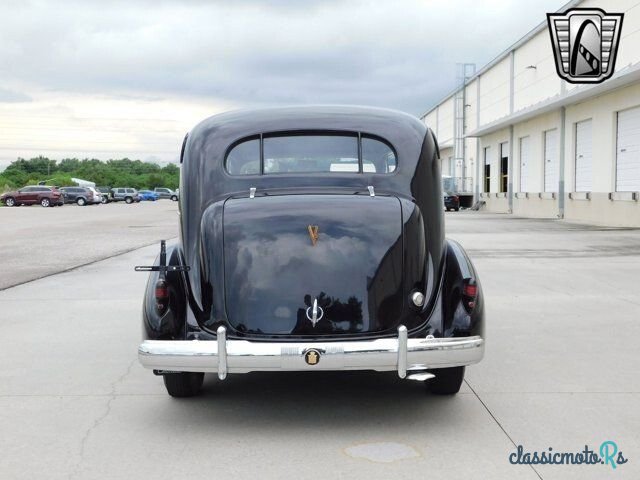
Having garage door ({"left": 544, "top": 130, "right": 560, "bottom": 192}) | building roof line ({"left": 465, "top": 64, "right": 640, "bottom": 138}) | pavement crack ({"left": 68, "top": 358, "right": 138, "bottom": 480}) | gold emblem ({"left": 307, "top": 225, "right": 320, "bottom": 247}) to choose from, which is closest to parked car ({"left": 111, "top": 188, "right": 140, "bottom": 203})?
building roof line ({"left": 465, "top": 64, "right": 640, "bottom": 138})

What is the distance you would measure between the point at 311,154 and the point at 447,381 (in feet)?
6.20

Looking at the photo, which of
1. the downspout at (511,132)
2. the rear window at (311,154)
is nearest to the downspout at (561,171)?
the downspout at (511,132)

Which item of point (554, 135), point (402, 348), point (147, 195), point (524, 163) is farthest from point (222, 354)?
point (147, 195)

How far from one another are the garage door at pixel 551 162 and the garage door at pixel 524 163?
9.09ft

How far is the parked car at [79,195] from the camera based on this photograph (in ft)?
210

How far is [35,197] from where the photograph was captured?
5769 cm

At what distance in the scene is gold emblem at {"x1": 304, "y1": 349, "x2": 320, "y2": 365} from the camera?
4301mm

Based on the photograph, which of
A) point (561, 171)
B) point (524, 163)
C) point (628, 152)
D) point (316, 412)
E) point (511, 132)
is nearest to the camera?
point (316, 412)

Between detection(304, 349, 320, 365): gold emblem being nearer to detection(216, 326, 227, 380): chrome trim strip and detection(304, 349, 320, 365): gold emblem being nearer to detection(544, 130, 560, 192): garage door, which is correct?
detection(216, 326, 227, 380): chrome trim strip

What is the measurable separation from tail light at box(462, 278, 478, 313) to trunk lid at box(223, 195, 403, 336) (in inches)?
17.3

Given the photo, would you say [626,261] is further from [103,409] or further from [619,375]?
[103,409]

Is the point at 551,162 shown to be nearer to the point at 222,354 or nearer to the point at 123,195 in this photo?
the point at 222,354

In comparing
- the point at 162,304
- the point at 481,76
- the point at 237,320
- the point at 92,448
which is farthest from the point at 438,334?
the point at 481,76

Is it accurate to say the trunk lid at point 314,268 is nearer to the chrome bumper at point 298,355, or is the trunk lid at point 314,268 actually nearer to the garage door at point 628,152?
the chrome bumper at point 298,355
